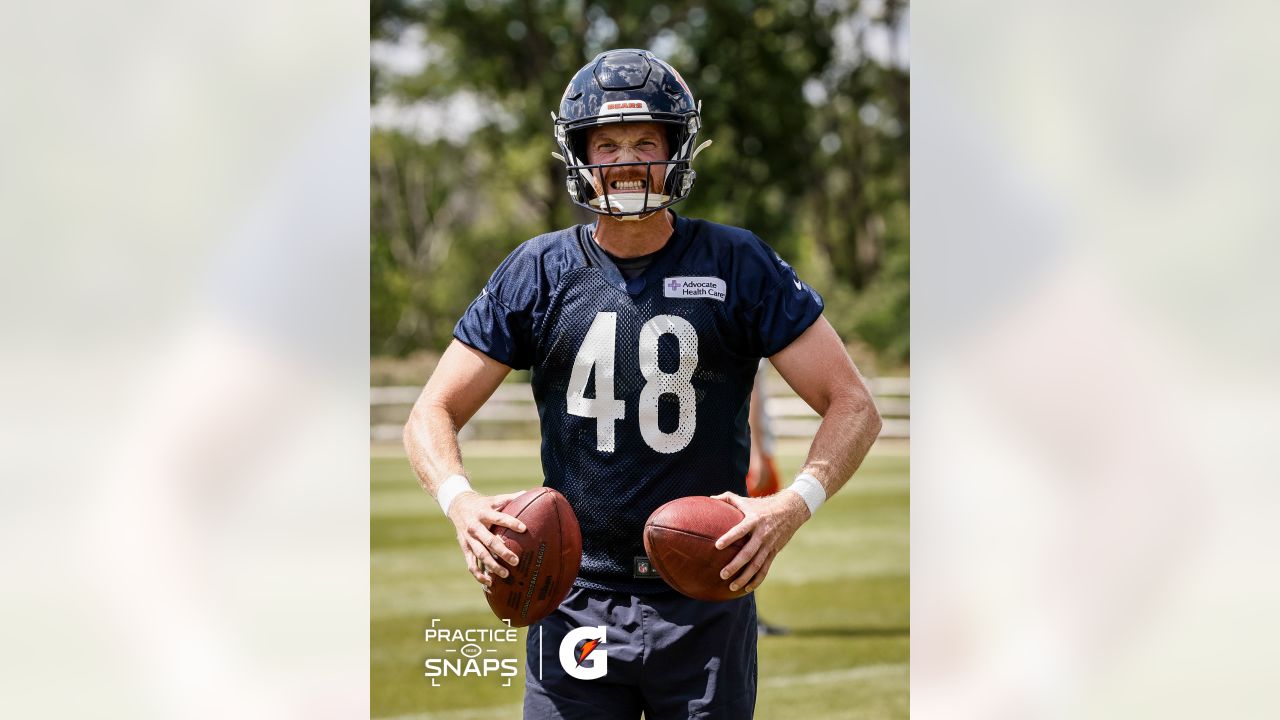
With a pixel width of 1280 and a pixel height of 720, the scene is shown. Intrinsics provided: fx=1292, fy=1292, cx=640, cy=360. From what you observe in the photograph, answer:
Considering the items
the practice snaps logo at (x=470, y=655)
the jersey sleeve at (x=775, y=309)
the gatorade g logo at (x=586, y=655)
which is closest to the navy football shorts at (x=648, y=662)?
the gatorade g logo at (x=586, y=655)

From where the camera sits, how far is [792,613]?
6.26 m

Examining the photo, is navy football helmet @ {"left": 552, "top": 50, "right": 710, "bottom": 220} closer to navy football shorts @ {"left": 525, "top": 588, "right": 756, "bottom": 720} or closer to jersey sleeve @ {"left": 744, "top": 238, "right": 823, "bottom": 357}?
jersey sleeve @ {"left": 744, "top": 238, "right": 823, "bottom": 357}

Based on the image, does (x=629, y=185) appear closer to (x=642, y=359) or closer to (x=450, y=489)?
(x=642, y=359)

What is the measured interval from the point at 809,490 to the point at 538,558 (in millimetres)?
488

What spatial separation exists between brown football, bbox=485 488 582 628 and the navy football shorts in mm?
108

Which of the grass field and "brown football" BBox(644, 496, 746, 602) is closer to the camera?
"brown football" BBox(644, 496, 746, 602)

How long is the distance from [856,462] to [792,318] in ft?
0.96

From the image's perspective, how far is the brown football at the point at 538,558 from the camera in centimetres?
222

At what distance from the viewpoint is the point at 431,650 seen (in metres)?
5.58

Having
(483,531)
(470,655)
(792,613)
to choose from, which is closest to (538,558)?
(483,531)

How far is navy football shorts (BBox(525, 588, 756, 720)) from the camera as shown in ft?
7.59

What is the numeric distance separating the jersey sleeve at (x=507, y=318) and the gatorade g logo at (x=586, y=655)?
1.67ft

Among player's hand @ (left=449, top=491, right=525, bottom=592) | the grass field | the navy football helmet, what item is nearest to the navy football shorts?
player's hand @ (left=449, top=491, right=525, bottom=592)

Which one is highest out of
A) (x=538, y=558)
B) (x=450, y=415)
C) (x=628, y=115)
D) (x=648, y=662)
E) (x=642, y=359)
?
(x=628, y=115)
